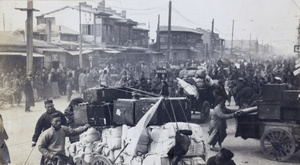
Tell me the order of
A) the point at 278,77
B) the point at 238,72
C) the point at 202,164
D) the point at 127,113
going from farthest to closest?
the point at 238,72
the point at 278,77
the point at 127,113
the point at 202,164

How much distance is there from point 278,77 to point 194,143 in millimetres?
4174

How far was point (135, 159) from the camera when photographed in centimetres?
535

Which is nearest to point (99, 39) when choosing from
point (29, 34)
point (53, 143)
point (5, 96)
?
point (29, 34)

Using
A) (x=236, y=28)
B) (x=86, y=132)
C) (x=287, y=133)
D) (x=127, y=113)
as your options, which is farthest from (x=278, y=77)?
(x=86, y=132)

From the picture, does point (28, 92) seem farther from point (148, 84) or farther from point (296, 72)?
point (296, 72)

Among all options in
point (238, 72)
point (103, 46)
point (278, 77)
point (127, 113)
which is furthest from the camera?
point (103, 46)

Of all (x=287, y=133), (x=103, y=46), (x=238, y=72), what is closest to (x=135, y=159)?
(x=287, y=133)

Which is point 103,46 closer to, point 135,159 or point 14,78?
point 14,78

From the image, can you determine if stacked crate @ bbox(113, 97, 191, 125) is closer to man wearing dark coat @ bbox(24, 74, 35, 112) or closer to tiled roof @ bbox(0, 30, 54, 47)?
man wearing dark coat @ bbox(24, 74, 35, 112)

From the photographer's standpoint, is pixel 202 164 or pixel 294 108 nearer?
pixel 202 164

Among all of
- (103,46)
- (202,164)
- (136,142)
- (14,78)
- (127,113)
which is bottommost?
(202,164)

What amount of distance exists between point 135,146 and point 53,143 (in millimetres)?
1561

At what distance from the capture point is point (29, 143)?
7258 millimetres

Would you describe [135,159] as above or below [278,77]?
below
